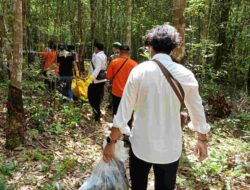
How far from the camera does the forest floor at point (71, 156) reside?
4.46m

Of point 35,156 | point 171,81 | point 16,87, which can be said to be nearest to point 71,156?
point 35,156

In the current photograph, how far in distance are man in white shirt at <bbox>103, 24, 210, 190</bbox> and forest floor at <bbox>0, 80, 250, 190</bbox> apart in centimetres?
165

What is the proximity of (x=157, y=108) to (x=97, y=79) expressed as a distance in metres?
5.25

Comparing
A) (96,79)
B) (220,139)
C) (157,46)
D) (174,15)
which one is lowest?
(220,139)

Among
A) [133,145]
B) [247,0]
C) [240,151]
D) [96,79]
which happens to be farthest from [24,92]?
[247,0]

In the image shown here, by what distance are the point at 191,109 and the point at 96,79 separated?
521 cm

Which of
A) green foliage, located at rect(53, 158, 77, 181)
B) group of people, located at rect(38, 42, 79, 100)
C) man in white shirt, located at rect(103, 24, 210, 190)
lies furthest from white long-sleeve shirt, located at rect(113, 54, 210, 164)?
group of people, located at rect(38, 42, 79, 100)

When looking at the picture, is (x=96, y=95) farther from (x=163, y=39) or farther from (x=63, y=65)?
(x=163, y=39)

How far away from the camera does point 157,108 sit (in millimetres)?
Answer: 2723

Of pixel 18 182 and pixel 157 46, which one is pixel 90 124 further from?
pixel 157 46

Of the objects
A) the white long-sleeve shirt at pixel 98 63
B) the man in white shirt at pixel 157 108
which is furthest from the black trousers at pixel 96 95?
the man in white shirt at pixel 157 108

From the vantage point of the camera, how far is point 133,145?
2.89 meters

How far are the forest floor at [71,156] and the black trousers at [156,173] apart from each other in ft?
4.47

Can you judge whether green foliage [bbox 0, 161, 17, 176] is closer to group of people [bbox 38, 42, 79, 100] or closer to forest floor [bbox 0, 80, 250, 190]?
forest floor [bbox 0, 80, 250, 190]
